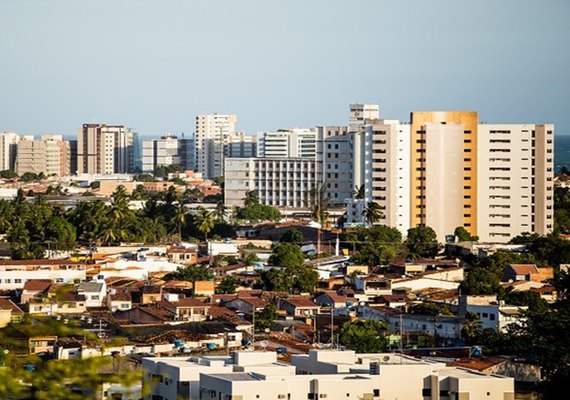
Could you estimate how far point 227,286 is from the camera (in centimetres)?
2791

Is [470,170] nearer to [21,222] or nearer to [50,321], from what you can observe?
[21,222]

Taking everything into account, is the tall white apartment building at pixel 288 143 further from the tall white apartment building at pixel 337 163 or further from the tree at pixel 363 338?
the tree at pixel 363 338

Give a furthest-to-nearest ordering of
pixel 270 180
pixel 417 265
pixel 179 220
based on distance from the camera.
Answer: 1. pixel 270 180
2. pixel 179 220
3. pixel 417 265

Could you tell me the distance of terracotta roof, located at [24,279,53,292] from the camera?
26.5 metres

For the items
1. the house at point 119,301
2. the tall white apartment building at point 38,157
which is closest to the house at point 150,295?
the house at point 119,301

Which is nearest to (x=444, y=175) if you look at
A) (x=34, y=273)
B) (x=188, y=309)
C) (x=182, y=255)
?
(x=182, y=255)

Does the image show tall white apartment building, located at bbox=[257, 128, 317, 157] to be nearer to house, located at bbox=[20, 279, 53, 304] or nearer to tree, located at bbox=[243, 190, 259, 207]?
tree, located at bbox=[243, 190, 259, 207]

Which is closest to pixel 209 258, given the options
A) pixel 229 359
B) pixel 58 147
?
pixel 229 359

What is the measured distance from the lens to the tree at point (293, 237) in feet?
128

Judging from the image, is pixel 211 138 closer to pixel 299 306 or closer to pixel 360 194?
pixel 360 194

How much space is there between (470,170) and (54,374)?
3745cm

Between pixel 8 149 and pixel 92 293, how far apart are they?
65.5 metres

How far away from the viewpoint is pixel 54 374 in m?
3.95

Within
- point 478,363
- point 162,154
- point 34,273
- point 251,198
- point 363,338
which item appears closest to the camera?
point 478,363
